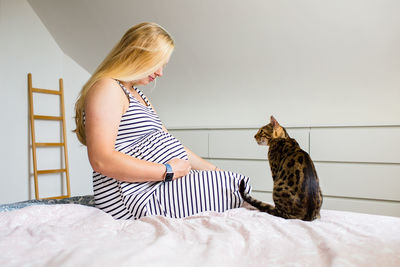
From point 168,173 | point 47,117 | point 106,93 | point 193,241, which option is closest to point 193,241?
point 193,241

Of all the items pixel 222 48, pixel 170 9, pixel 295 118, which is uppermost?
pixel 170 9

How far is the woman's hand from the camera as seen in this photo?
1.09 metres

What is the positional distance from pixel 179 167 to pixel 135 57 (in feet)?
1.29

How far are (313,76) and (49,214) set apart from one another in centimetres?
216

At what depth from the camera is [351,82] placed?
2480 millimetres

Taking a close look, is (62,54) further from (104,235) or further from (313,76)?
(104,235)

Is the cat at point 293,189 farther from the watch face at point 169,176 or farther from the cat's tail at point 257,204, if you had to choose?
the watch face at point 169,176

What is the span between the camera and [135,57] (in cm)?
116

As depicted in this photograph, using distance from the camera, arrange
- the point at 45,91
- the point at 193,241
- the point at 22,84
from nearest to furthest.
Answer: the point at 193,241 < the point at 22,84 < the point at 45,91

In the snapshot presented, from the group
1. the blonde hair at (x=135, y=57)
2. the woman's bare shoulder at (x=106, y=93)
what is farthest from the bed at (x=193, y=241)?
the blonde hair at (x=135, y=57)

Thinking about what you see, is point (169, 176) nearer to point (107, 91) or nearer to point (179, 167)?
point (179, 167)

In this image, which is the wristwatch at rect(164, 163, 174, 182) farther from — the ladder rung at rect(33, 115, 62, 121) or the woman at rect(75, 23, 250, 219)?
the ladder rung at rect(33, 115, 62, 121)

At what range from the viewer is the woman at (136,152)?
1.00m

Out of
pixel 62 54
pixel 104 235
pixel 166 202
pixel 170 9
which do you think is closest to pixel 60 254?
pixel 104 235
